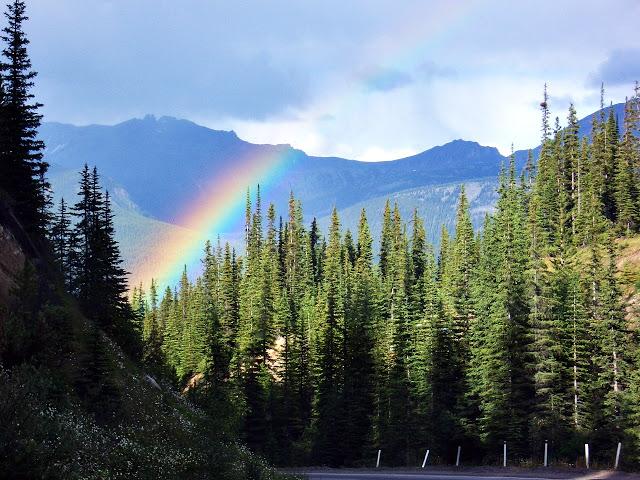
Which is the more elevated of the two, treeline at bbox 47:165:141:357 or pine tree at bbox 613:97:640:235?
pine tree at bbox 613:97:640:235

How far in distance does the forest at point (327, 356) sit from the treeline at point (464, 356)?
19 cm

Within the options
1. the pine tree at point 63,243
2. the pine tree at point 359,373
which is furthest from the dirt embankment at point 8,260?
the pine tree at point 359,373

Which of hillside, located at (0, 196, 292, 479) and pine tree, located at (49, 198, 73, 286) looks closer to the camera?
hillside, located at (0, 196, 292, 479)

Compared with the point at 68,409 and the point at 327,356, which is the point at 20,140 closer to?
the point at 68,409

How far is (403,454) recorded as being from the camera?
168ft

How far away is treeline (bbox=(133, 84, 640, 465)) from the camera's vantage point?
42906mm

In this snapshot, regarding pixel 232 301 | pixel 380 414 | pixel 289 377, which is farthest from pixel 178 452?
pixel 232 301

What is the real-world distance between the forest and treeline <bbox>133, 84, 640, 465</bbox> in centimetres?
19

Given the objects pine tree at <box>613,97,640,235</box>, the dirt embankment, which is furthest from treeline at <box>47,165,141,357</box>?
pine tree at <box>613,97,640,235</box>

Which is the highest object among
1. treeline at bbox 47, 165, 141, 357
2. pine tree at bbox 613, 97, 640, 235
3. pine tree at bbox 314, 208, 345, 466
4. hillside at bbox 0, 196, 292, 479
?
pine tree at bbox 613, 97, 640, 235

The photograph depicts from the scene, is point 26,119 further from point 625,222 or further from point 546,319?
point 625,222

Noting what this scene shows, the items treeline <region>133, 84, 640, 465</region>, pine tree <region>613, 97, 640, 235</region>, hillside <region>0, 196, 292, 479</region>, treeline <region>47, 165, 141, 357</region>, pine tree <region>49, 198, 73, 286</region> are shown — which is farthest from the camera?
pine tree <region>613, 97, 640, 235</region>

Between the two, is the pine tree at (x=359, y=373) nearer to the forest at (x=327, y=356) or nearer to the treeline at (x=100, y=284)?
the forest at (x=327, y=356)

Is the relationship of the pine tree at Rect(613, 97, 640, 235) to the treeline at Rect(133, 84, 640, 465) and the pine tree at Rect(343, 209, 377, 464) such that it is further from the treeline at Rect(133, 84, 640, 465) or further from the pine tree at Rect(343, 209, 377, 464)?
the pine tree at Rect(343, 209, 377, 464)
